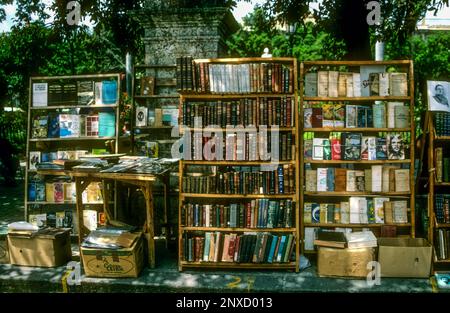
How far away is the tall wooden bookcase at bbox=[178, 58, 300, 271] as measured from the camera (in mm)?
4668

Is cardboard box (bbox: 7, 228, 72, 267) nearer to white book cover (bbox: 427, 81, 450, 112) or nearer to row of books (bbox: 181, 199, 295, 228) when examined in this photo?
row of books (bbox: 181, 199, 295, 228)

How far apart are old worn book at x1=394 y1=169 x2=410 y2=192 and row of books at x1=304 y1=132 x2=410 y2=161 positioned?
162mm

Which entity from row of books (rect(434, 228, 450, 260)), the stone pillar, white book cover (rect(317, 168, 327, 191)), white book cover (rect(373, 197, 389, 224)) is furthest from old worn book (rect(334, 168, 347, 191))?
the stone pillar

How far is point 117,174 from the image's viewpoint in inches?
181

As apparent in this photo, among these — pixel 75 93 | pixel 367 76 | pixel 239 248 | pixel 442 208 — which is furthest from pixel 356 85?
pixel 75 93

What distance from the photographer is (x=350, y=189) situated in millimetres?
4957

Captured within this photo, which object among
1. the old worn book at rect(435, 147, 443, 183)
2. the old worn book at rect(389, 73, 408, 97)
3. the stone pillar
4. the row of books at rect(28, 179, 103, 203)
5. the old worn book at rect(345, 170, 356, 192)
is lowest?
the row of books at rect(28, 179, 103, 203)

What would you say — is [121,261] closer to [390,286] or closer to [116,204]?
[116,204]

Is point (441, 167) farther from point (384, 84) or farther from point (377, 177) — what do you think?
point (384, 84)

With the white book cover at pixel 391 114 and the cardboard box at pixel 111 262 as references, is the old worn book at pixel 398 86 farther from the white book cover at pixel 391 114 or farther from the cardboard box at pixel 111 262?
the cardboard box at pixel 111 262

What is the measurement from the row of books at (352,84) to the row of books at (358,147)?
1.58 feet

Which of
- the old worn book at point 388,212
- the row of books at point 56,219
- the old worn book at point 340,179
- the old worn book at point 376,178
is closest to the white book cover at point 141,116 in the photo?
the row of books at point 56,219

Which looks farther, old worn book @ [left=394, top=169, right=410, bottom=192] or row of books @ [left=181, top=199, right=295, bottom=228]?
old worn book @ [left=394, top=169, right=410, bottom=192]
